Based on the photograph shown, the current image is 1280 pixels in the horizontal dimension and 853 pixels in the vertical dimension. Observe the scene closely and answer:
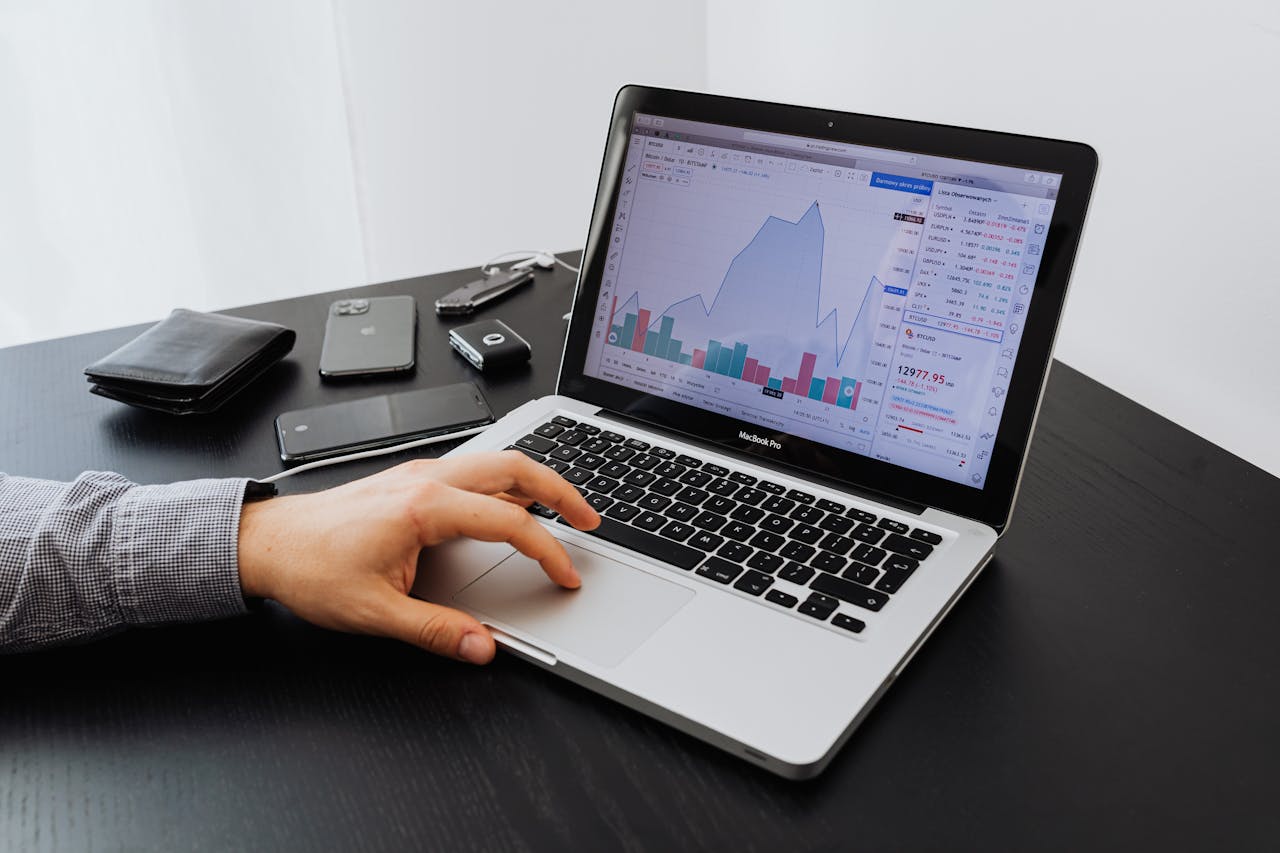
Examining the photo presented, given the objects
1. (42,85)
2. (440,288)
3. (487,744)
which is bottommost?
(487,744)

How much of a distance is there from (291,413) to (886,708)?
0.66 metres

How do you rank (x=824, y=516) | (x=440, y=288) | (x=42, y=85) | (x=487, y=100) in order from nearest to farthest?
(x=824, y=516), (x=440, y=288), (x=42, y=85), (x=487, y=100)

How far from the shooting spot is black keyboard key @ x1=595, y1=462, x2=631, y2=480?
844 mm

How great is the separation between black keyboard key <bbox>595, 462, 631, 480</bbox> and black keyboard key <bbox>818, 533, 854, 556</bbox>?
0.19 meters

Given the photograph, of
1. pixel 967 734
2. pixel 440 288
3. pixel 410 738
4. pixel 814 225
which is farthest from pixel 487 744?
pixel 440 288

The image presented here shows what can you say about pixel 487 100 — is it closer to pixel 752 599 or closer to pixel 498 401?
pixel 498 401

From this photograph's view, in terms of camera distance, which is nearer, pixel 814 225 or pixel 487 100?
pixel 814 225

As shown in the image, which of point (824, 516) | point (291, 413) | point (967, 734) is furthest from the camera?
point (291, 413)

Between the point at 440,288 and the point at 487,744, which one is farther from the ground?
the point at 440,288

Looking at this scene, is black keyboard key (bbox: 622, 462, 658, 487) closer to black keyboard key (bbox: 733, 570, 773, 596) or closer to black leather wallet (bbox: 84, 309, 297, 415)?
black keyboard key (bbox: 733, 570, 773, 596)

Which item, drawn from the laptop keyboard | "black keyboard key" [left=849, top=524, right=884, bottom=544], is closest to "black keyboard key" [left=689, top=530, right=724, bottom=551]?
the laptop keyboard

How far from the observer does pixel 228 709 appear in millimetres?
640

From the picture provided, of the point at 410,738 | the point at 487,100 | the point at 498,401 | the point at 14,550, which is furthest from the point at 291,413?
the point at 487,100

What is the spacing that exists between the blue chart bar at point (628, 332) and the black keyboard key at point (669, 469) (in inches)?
5.4
